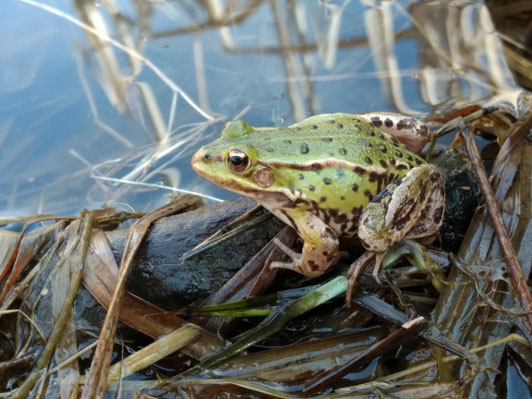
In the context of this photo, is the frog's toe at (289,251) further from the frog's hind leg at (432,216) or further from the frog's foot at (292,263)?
the frog's hind leg at (432,216)

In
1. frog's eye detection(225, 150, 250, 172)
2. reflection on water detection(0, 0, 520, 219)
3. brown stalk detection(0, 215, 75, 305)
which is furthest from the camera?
reflection on water detection(0, 0, 520, 219)

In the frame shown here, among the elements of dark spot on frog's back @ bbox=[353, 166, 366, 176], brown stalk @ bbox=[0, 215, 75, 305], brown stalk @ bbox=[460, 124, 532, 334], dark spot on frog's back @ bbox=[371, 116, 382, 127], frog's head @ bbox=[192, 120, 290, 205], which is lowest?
brown stalk @ bbox=[460, 124, 532, 334]

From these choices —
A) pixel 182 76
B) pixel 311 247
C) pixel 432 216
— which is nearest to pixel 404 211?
pixel 432 216

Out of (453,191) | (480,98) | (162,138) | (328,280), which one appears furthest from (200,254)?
(480,98)

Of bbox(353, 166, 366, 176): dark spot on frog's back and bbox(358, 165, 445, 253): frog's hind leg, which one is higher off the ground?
bbox(353, 166, 366, 176): dark spot on frog's back

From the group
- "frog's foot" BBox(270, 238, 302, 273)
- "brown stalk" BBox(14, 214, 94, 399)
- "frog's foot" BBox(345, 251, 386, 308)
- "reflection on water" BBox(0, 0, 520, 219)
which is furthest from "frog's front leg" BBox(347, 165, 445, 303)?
"reflection on water" BBox(0, 0, 520, 219)

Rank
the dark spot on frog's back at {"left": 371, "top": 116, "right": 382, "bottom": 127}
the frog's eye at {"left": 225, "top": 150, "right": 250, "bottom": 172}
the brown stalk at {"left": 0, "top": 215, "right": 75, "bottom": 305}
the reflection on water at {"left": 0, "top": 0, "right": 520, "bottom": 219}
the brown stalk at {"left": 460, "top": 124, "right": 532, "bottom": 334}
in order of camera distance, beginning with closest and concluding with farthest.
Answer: the brown stalk at {"left": 460, "top": 124, "right": 532, "bottom": 334}
the frog's eye at {"left": 225, "top": 150, "right": 250, "bottom": 172}
the brown stalk at {"left": 0, "top": 215, "right": 75, "bottom": 305}
the dark spot on frog's back at {"left": 371, "top": 116, "right": 382, "bottom": 127}
the reflection on water at {"left": 0, "top": 0, "right": 520, "bottom": 219}

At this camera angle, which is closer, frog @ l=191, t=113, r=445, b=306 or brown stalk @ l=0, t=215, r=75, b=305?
frog @ l=191, t=113, r=445, b=306

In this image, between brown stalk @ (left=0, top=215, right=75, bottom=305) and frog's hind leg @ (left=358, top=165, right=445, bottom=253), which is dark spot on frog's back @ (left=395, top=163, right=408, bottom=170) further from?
brown stalk @ (left=0, top=215, right=75, bottom=305)
